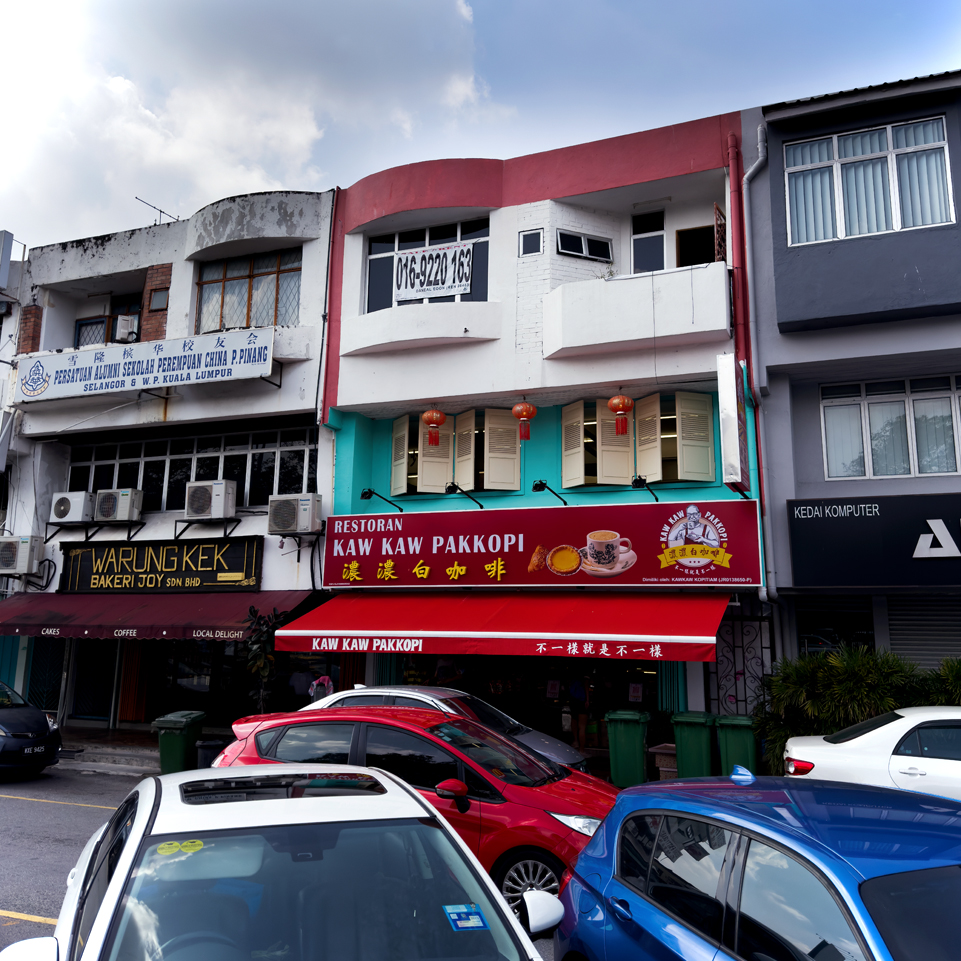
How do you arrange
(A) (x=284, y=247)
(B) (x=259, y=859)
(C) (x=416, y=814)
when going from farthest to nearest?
1. (A) (x=284, y=247)
2. (C) (x=416, y=814)
3. (B) (x=259, y=859)

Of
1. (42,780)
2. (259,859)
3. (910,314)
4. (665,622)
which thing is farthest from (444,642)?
(259,859)

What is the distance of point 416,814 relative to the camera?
346cm

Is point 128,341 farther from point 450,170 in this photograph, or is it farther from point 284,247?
point 450,170

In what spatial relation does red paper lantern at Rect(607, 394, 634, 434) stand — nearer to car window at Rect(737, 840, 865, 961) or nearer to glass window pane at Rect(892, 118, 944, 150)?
glass window pane at Rect(892, 118, 944, 150)

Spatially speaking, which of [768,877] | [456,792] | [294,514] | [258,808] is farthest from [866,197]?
[258,808]

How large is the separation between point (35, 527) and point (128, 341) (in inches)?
183

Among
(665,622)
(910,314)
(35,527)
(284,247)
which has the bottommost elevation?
(665,622)

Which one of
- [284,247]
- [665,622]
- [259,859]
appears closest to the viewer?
[259,859]

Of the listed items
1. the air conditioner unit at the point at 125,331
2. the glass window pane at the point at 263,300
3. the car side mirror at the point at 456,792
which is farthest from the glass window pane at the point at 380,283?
the car side mirror at the point at 456,792

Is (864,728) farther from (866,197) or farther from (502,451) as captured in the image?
(866,197)

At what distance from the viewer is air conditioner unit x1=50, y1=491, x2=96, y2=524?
17.4 metres

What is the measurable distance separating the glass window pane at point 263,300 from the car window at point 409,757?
38.6 ft

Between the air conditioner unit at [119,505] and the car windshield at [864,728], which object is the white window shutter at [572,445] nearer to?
the car windshield at [864,728]

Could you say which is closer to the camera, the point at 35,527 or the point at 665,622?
the point at 665,622
